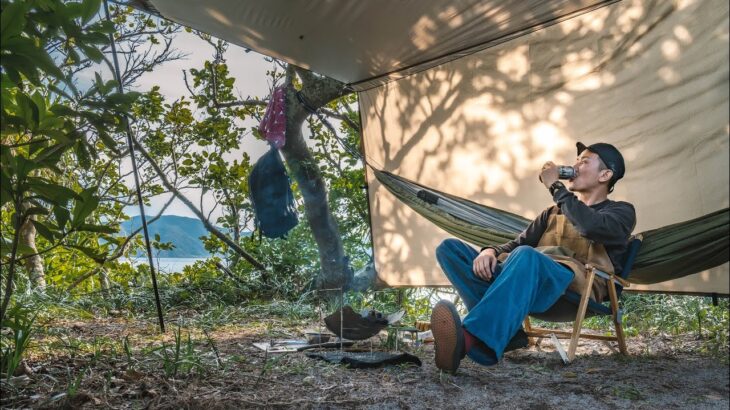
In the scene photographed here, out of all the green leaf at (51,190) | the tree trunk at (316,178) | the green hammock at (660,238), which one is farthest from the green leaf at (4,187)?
the tree trunk at (316,178)

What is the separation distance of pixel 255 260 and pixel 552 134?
2613mm

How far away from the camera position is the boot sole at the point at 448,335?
1.87m

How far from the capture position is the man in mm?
1875

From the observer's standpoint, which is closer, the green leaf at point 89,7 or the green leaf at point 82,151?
the green leaf at point 89,7

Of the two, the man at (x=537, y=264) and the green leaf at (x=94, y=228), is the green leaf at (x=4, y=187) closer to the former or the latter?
the green leaf at (x=94, y=228)

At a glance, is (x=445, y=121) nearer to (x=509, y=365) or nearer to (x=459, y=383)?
(x=509, y=365)

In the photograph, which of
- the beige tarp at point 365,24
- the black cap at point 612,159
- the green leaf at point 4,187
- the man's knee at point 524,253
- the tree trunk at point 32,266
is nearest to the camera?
the green leaf at point 4,187

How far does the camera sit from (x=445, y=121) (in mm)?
3637

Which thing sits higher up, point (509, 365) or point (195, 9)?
point (195, 9)

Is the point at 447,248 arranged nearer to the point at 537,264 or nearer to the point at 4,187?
the point at 537,264

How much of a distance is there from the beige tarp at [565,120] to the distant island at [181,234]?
1575 mm

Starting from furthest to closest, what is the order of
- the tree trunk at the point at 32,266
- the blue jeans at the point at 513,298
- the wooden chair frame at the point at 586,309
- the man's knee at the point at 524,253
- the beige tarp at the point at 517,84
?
the tree trunk at the point at 32,266
the beige tarp at the point at 517,84
the wooden chair frame at the point at 586,309
the man's knee at the point at 524,253
the blue jeans at the point at 513,298

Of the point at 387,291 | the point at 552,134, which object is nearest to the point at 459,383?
the point at 552,134

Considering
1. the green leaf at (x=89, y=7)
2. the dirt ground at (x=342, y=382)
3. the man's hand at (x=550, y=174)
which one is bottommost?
the dirt ground at (x=342, y=382)
